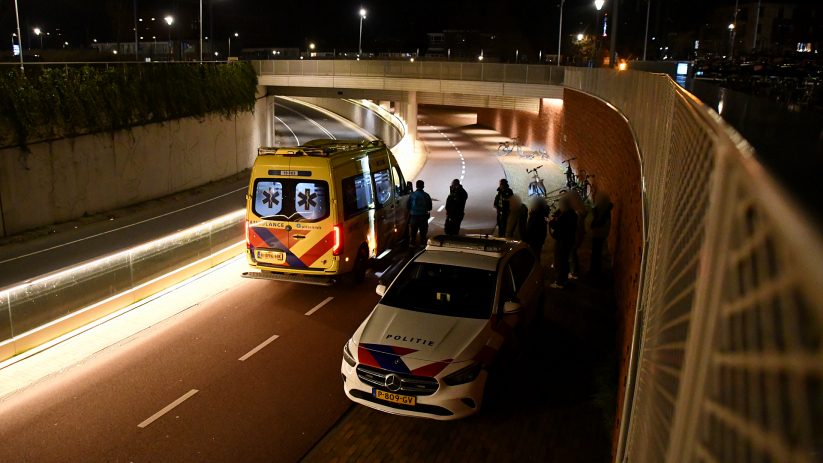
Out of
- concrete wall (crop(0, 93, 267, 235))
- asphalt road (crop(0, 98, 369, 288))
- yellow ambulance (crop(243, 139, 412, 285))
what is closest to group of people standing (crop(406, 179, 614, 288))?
yellow ambulance (crop(243, 139, 412, 285))

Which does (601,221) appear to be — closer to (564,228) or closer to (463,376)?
(564,228)

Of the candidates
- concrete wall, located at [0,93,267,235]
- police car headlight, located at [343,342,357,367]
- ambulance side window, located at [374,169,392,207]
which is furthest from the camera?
concrete wall, located at [0,93,267,235]

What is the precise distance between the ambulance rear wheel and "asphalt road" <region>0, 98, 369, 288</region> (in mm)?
8050

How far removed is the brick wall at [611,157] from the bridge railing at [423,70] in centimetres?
185

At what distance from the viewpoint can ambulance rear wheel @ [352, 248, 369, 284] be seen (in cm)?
1294

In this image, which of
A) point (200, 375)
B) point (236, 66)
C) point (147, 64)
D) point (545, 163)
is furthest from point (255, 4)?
point (200, 375)

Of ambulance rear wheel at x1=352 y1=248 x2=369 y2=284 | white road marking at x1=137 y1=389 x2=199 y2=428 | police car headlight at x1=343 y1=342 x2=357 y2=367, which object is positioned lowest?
white road marking at x1=137 y1=389 x2=199 y2=428

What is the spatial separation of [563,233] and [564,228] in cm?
10

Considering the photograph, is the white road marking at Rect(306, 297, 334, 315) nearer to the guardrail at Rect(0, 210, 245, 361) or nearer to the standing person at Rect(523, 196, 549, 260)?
the guardrail at Rect(0, 210, 245, 361)

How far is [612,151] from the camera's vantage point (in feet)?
53.2

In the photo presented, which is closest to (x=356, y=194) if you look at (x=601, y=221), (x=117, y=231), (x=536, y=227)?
(x=536, y=227)

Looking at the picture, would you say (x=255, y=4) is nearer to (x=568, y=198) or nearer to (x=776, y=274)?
(x=568, y=198)

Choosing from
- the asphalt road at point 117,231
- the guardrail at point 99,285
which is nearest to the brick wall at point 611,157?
the guardrail at point 99,285

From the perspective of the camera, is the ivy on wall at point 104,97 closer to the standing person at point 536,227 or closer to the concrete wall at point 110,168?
the concrete wall at point 110,168
